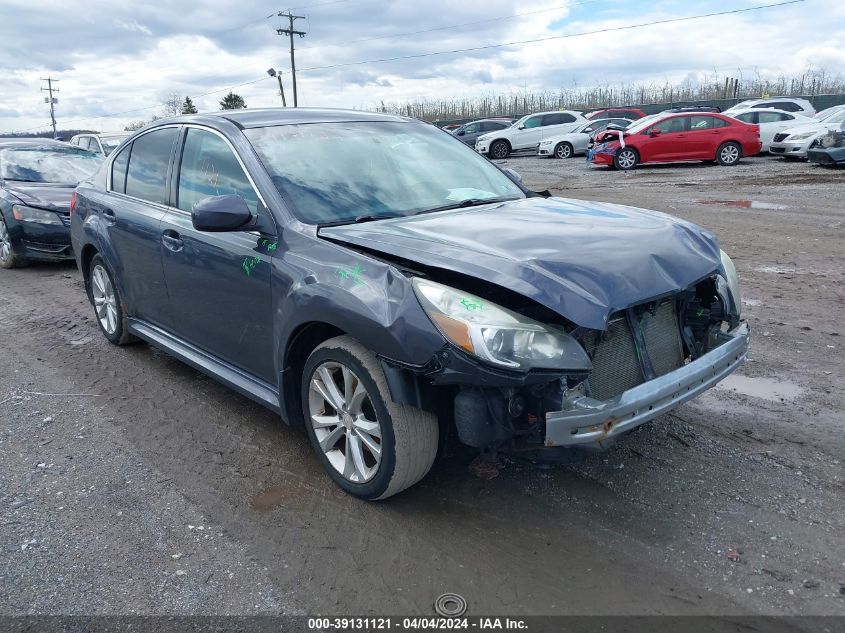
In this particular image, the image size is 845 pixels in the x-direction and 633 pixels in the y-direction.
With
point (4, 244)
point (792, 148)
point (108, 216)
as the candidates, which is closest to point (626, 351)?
point (108, 216)

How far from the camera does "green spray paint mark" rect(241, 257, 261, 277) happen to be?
3.57 m

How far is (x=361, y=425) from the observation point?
10.5ft

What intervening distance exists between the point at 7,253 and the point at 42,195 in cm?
97

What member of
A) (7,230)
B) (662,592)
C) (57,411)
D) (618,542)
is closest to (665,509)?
(618,542)

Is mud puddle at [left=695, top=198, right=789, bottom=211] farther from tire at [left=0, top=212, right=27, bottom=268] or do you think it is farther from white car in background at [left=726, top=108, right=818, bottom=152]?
tire at [left=0, top=212, right=27, bottom=268]

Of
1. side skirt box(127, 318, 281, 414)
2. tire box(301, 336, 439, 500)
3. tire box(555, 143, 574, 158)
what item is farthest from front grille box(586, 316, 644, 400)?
tire box(555, 143, 574, 158)

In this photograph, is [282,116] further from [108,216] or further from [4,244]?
[4,244]

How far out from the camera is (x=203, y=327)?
417 centimetres

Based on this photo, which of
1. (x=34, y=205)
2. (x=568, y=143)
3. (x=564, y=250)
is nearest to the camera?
(x=564, y=250)

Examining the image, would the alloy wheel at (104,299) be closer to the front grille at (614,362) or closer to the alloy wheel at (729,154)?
the front grille at (614,362)

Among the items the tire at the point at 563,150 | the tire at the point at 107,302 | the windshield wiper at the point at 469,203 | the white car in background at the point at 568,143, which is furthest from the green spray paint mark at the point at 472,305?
the tire at the point at 563,150

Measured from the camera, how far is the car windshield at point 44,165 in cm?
984

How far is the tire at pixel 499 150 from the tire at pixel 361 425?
26.7 m

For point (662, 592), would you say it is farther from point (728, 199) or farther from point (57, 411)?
point (728, 199)
